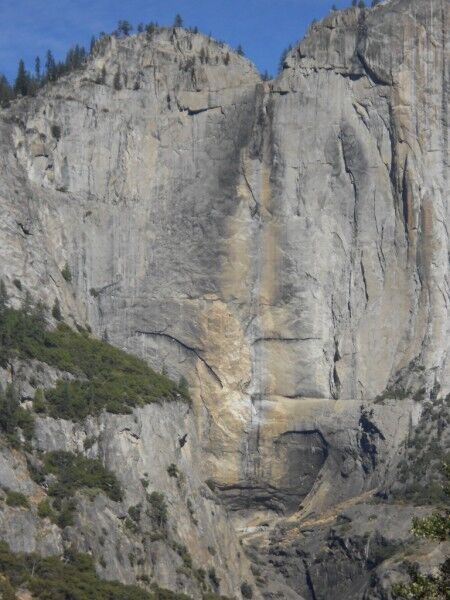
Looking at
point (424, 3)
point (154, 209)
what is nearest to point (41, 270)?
point (154, 209)

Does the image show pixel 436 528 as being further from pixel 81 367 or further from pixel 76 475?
pixel 81 367

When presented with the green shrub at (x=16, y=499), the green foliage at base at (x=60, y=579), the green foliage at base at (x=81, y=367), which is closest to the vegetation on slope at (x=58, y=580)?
the green foliage at base at (x=60, y=579)

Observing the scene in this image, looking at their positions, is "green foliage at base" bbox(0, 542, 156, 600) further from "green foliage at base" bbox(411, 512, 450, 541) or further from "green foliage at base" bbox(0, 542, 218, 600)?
"green foliage at base" bbox(411, 512, 450, 541)

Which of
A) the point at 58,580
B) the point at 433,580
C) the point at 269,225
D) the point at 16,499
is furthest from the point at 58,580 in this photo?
the point at 433,580

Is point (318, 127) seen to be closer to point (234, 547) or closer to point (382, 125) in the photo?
point (382, 125)

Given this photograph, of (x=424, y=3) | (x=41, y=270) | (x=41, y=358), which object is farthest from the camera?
(x=424, y=3)

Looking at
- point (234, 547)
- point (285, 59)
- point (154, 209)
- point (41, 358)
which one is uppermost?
point (285, 59)

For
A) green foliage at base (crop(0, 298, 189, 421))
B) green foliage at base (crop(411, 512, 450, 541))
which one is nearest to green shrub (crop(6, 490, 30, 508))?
green foliage at base (crop(0, 298, 189, 421))
